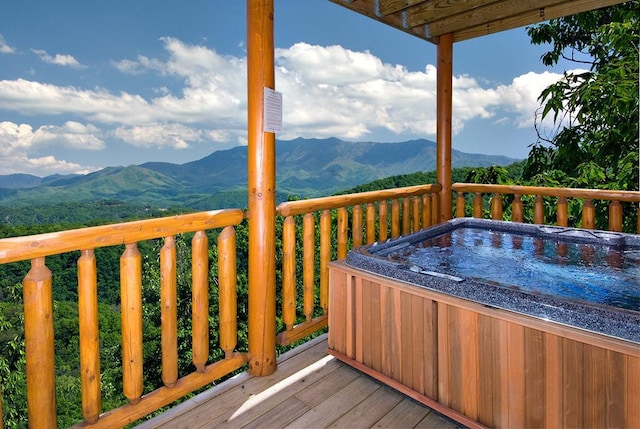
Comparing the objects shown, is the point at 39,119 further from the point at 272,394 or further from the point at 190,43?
the point at 272,394

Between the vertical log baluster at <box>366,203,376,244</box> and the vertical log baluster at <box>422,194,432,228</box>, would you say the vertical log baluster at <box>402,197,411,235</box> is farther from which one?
the vertical log baluster at <box>366,203,376,244</box>

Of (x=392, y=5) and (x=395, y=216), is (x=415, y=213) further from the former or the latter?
(x=392, y=5)

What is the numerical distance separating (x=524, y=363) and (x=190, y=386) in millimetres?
1470

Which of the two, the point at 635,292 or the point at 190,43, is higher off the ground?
the point at 190,43

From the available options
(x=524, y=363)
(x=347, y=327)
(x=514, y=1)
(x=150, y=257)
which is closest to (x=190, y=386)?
(x=347, y=327)

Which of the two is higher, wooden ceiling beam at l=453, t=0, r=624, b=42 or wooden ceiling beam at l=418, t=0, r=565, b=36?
wooden ceiling beam at l=418, t=0, r=565, b=36

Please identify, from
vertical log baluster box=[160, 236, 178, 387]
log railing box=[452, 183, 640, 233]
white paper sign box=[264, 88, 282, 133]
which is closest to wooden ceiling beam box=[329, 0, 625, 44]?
white paper sign box=[264, 88, 282, 133]

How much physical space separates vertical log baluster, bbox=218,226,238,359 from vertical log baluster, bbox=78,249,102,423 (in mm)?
613

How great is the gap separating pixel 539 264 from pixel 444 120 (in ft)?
6.10

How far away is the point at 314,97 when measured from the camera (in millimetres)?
36344

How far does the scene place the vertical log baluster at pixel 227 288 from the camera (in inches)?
79.8

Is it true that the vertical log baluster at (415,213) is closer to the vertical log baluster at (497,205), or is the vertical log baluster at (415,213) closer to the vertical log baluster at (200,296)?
the vertical log baluster at (497,205)

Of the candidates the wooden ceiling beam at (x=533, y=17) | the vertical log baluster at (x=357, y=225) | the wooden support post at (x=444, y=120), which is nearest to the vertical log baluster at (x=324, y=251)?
the vertical log baluster at (x=357, y=225)

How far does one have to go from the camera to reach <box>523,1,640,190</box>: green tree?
5.25 metres
